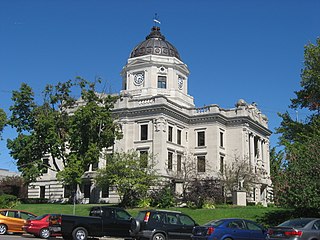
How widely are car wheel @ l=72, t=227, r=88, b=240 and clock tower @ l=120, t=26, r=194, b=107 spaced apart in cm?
4113

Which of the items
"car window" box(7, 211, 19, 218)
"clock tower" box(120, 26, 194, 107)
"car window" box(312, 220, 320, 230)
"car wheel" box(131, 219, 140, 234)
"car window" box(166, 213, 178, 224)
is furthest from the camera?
"clock tower" box(120, 26, 194, 107)

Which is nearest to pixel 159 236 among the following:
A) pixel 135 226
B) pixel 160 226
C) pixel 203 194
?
pixel 160 226

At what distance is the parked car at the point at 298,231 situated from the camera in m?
18.7

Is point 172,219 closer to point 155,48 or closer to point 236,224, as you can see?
point 236,224

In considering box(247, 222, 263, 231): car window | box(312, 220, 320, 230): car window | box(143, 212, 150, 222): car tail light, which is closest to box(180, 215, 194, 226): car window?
box(143, 212, 150, 222): car tail light

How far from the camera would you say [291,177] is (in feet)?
93.5

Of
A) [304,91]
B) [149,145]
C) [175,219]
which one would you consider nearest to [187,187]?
[149,145]

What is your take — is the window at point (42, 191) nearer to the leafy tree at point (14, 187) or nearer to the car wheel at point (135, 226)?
the leafy tree at point (14, 187)

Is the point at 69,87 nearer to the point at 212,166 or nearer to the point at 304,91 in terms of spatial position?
the point at 212,166

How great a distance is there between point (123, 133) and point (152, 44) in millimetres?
16595

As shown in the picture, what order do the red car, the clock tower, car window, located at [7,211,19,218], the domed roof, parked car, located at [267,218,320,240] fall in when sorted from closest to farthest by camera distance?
parked car, located at [267,218,320,240] → the red car → car window, located at [7,211,19,218] → the clock tower → the domed roof

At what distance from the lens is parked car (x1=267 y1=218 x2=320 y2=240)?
18.7 metres

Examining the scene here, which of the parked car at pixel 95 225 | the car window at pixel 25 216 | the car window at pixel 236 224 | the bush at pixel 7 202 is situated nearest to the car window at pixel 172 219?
the parked car at pixel 95 225

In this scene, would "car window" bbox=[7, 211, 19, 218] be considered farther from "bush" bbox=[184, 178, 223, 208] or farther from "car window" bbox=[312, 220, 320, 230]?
"car window" bbox=[312, 220, 320, 230]
